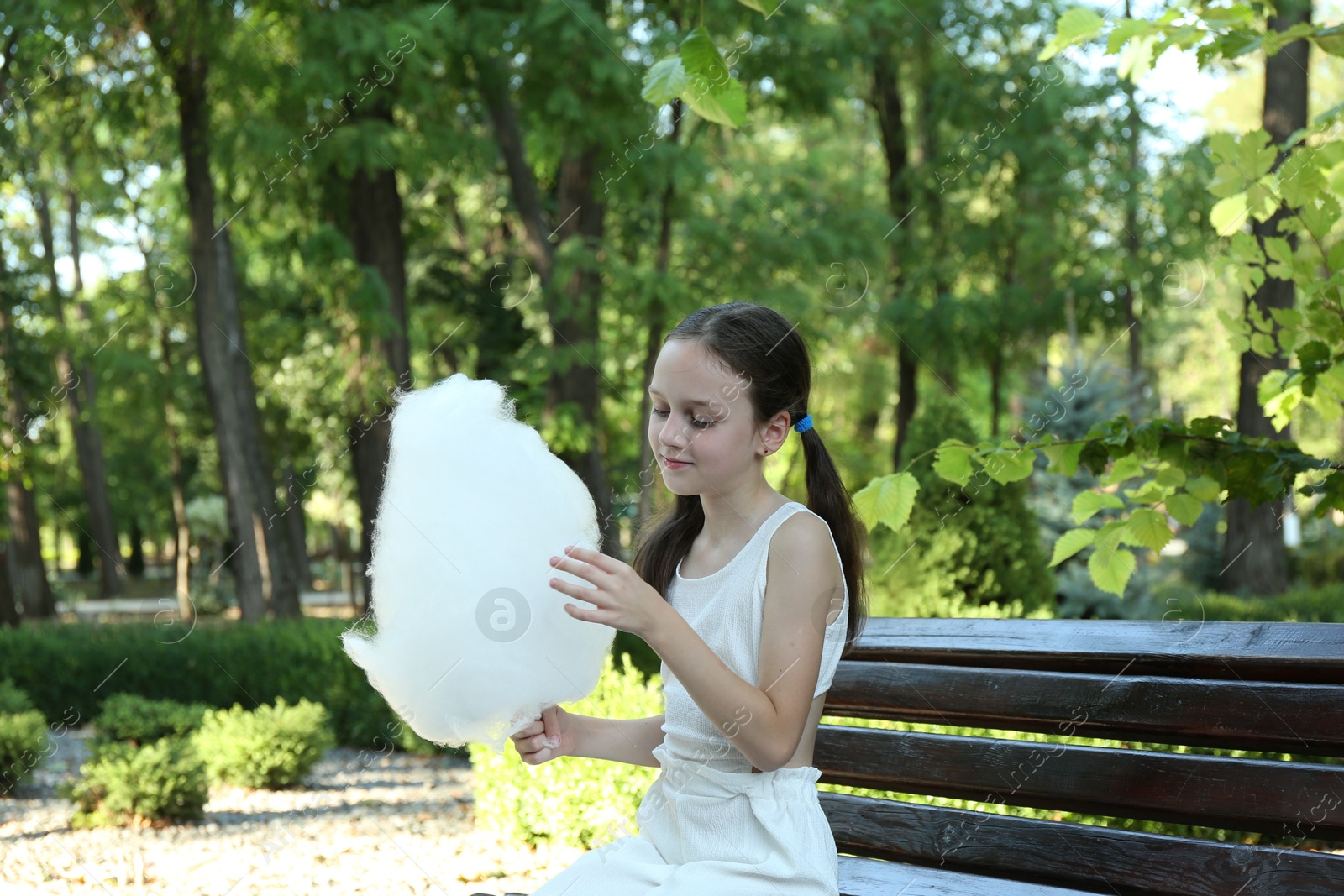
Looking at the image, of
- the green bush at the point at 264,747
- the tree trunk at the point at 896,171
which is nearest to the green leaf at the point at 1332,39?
the green bush at the point at 264,747

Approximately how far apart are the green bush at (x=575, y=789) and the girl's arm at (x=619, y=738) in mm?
2203

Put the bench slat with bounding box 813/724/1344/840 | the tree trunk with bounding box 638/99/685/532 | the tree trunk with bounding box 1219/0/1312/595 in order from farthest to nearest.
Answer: the tree trunk with bounding box 638/99/685/532 → the tree trunk with bounding box 1219/0/1312/595 → the bench slat with bounding box 813/724/1344/840

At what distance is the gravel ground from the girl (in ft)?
9.70

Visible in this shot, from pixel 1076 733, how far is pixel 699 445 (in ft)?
3.61

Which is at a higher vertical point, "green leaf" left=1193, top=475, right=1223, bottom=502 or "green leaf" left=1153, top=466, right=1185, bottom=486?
"green leaf" left=1153, top=466, right=1185, bottom=486

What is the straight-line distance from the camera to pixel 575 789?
4750mm

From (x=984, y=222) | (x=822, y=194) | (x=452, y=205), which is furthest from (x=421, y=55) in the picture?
(x=984, y=222)

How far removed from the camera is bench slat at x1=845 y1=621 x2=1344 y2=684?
2.17 meters

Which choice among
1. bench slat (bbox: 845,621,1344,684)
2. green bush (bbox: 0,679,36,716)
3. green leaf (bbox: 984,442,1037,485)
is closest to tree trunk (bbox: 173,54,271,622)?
green bush (bbox: 0,679,36,716)

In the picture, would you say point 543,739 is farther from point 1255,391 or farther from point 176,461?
point 176,461

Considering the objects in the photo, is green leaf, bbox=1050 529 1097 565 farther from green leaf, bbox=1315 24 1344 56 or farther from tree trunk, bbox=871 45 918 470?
tree trunk, bbox=871 45 918 470

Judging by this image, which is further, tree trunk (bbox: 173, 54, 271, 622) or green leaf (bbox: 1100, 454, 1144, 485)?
tree trunk (bbox: 173, 54, 271, 622)

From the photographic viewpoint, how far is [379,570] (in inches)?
72.6

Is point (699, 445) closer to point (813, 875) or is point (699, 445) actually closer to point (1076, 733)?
point (813, 875)
